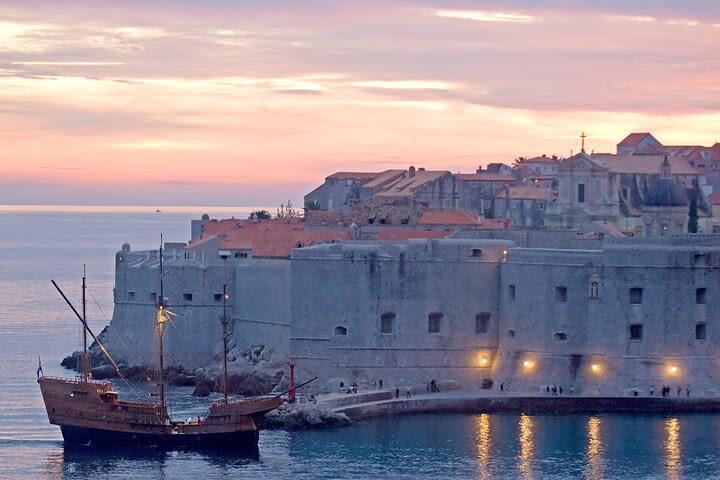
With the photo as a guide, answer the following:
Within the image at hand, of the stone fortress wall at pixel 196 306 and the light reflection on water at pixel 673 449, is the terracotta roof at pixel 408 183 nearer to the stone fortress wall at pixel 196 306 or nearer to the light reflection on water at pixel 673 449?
the stone fortress wall at pixel 196 306

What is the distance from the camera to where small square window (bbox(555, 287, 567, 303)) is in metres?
58.2

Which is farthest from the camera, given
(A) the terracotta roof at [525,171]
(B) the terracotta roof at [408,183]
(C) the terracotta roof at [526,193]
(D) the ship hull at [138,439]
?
(A) the terracotta roof at [525,171]

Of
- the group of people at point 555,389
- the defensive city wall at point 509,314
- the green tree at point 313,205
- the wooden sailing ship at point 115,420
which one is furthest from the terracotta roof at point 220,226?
the wooden sailing ship at point 115,420

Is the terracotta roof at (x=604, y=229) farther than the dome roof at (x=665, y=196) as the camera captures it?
No

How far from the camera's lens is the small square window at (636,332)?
2269 inches

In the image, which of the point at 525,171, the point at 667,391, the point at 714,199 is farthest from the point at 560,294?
the point at 525,171

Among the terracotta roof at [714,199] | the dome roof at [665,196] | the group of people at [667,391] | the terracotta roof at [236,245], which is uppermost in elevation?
the terracotta roof at [714,199]

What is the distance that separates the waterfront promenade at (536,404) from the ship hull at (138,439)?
184 inches

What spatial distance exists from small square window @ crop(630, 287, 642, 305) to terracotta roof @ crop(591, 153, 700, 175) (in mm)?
48963

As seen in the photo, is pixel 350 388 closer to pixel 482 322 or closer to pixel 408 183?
pixel 482 322

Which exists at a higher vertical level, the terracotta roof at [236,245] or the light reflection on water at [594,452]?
the terracotta roof at [236,245]

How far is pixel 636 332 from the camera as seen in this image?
189 ft

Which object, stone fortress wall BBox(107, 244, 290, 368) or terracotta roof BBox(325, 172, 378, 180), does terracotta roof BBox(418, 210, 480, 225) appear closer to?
stone fortress wall BBox(107, 244, 290, 368)

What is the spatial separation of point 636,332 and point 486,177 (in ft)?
185
